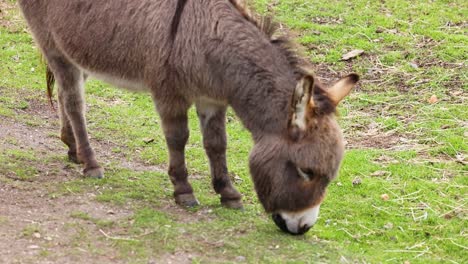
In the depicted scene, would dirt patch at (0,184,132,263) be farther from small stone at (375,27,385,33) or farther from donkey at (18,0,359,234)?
small stone at (375,27,385,33)

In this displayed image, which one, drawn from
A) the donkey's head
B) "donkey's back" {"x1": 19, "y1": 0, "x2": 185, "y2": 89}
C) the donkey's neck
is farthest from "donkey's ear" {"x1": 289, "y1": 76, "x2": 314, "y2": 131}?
"donkey's back" {"x1": 19, "y1": 0, "x2": 185, "y2": 89}

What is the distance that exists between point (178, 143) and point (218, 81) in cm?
66

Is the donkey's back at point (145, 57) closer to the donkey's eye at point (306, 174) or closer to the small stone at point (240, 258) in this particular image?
the donkey's eye at point (306, 174)

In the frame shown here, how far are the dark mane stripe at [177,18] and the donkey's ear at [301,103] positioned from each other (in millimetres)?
1095

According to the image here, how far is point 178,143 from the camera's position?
548 centimetres

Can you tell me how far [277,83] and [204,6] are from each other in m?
0.80

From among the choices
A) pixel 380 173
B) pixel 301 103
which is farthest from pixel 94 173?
pixel 380 173

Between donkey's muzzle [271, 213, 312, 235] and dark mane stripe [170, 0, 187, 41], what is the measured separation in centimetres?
140

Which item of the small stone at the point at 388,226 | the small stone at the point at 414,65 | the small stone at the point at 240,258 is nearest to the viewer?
the small stone at the point at 240,258

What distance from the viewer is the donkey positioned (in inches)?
185

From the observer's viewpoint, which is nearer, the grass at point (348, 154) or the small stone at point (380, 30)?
the grass at point (348, 154)

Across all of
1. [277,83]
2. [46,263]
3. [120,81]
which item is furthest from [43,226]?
[277,83]

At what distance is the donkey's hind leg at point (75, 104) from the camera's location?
6191 mm

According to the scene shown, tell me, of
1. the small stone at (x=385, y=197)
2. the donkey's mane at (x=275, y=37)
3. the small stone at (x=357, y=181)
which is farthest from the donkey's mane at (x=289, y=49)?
the small stone at (x=357, y=181)
